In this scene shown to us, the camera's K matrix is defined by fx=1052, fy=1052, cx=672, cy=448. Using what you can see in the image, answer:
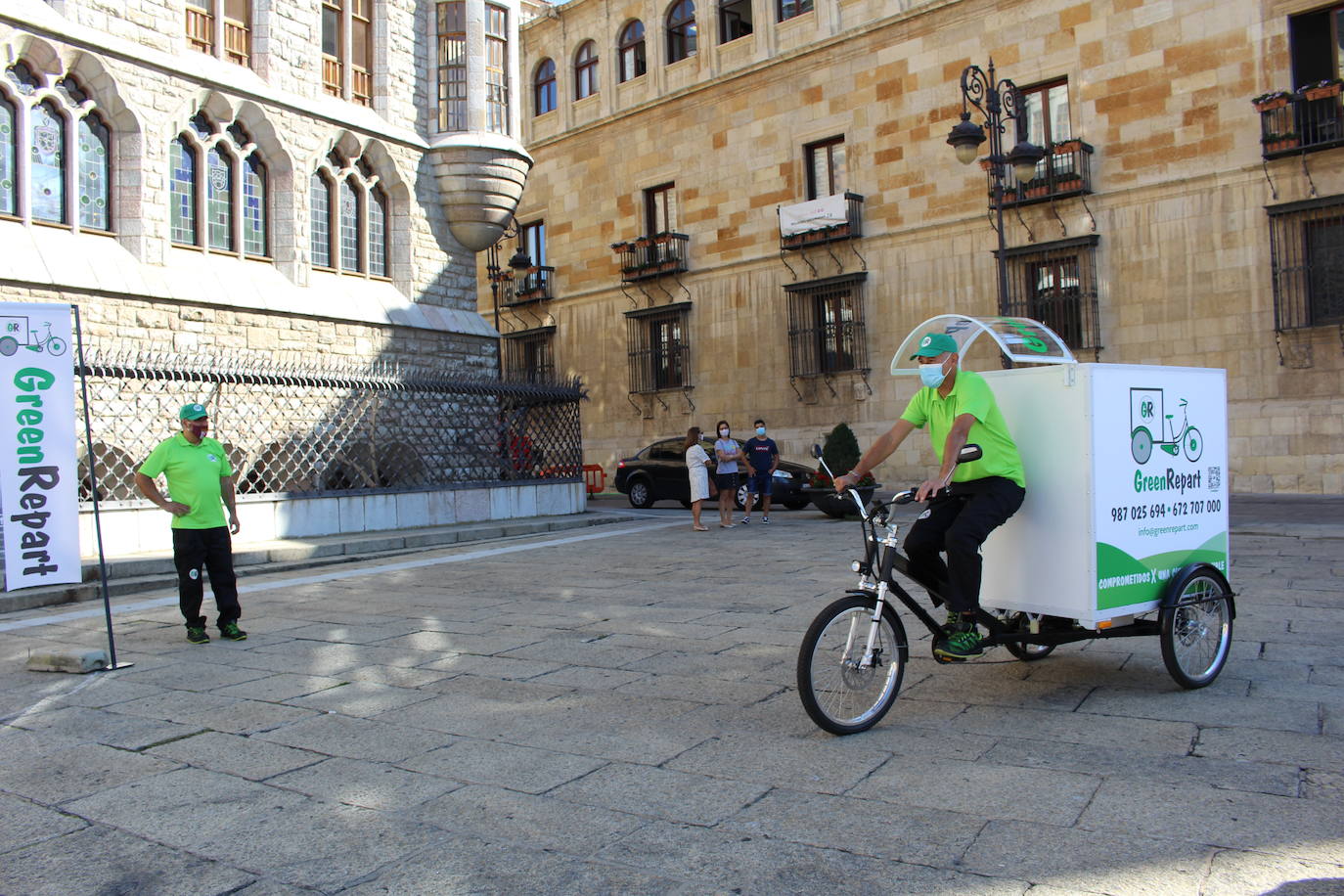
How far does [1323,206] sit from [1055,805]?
19260 millimetres

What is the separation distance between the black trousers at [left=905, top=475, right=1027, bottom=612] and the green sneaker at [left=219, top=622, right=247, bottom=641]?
193 inches

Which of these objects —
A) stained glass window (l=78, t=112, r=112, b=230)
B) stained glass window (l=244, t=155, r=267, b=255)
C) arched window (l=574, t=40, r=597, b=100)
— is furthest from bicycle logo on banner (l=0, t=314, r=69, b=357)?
arched window (l=574, t=40, r=597, b=100)

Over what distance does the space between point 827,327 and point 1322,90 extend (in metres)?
11.2

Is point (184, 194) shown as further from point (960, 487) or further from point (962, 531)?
point (962, 531)

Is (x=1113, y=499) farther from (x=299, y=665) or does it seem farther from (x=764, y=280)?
(x=764, y=280)

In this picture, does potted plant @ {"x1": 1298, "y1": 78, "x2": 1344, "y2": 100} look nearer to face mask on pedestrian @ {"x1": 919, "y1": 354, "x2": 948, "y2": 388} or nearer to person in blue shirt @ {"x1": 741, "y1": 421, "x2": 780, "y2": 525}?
person in blue shirt @ {"x1": 741, "y1": 421, "x2": 780, "y2": 525}

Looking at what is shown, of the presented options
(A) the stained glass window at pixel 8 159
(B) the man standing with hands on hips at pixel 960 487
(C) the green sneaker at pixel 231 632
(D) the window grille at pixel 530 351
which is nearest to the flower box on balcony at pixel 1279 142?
(B) the man standing with hands on hips at pixel 960 487

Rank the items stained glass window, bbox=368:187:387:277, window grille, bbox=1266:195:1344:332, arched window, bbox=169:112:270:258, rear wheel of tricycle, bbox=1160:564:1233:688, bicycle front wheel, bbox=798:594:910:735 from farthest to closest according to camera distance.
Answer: stained glass window, bbox=368:187:387:277, window grille, bbox=1266:195:1344:332, arched window, bbox=169:112:270:258, rear wheel of tricycle, bbox=1160:564:1233:688, bicycle front wheel, bbox=798:594:910:735

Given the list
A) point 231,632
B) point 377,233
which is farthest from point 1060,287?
point 231,632

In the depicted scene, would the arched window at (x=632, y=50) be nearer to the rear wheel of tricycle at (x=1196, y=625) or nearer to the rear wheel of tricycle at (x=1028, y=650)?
the rear wheel of tricycle at (x=1028, y=650)

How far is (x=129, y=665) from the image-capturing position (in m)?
6.66

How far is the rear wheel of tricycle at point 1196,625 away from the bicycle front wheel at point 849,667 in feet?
4.59

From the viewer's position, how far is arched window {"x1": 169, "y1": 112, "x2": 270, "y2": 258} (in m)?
17.0

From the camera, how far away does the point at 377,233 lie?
20.4 meters
